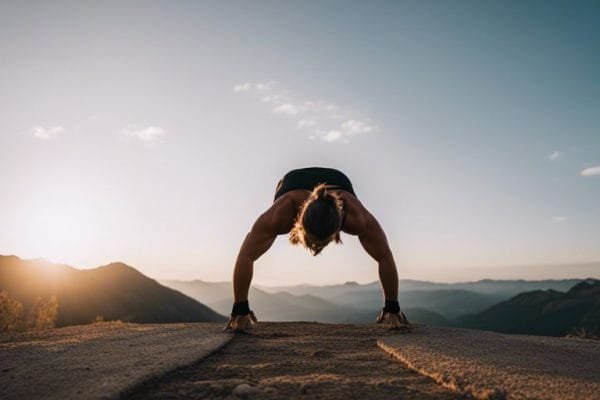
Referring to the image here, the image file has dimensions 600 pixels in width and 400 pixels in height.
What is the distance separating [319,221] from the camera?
13.4 feet

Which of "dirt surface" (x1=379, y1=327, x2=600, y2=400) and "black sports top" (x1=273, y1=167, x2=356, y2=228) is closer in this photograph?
"dirt surface" (x1=379, y1=327, x2=600, y2=400)

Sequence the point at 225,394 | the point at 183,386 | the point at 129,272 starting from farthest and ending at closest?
1. the point at 129,272
2. the point at 183,386
3. the point at 225,394

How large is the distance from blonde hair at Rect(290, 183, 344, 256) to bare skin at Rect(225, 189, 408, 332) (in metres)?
0.24

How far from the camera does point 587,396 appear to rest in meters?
1.92

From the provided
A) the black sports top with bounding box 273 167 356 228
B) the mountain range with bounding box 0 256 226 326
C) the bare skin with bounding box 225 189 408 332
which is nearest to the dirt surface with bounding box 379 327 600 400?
the bare skin with bounding box 225 189 408 332

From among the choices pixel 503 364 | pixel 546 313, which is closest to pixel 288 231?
pixel 503 364

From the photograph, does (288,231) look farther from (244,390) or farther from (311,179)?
(244,390)

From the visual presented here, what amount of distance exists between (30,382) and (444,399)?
222cm

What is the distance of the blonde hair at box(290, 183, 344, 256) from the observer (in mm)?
4090

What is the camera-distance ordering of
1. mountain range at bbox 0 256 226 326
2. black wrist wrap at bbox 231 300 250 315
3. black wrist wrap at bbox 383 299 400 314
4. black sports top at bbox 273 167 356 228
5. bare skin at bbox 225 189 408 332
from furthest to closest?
mountain range at bbox 0 256 226 326 < black sports top at bbox 273 167 356 228 < black wrist wrap at bbox 383 299 400 314 < bare skin at bbox 225 189 408 332 < black wrist wrap at bbox 231 300 250 315

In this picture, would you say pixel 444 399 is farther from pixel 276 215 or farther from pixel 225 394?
pixel 276 215

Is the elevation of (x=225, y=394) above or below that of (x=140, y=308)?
above

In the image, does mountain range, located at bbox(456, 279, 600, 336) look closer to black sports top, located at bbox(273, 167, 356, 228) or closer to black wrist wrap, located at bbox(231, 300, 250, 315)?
black sports top, located at bbox(273, 167, 356, 228)

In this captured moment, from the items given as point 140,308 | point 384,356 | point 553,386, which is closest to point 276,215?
point 384,356
